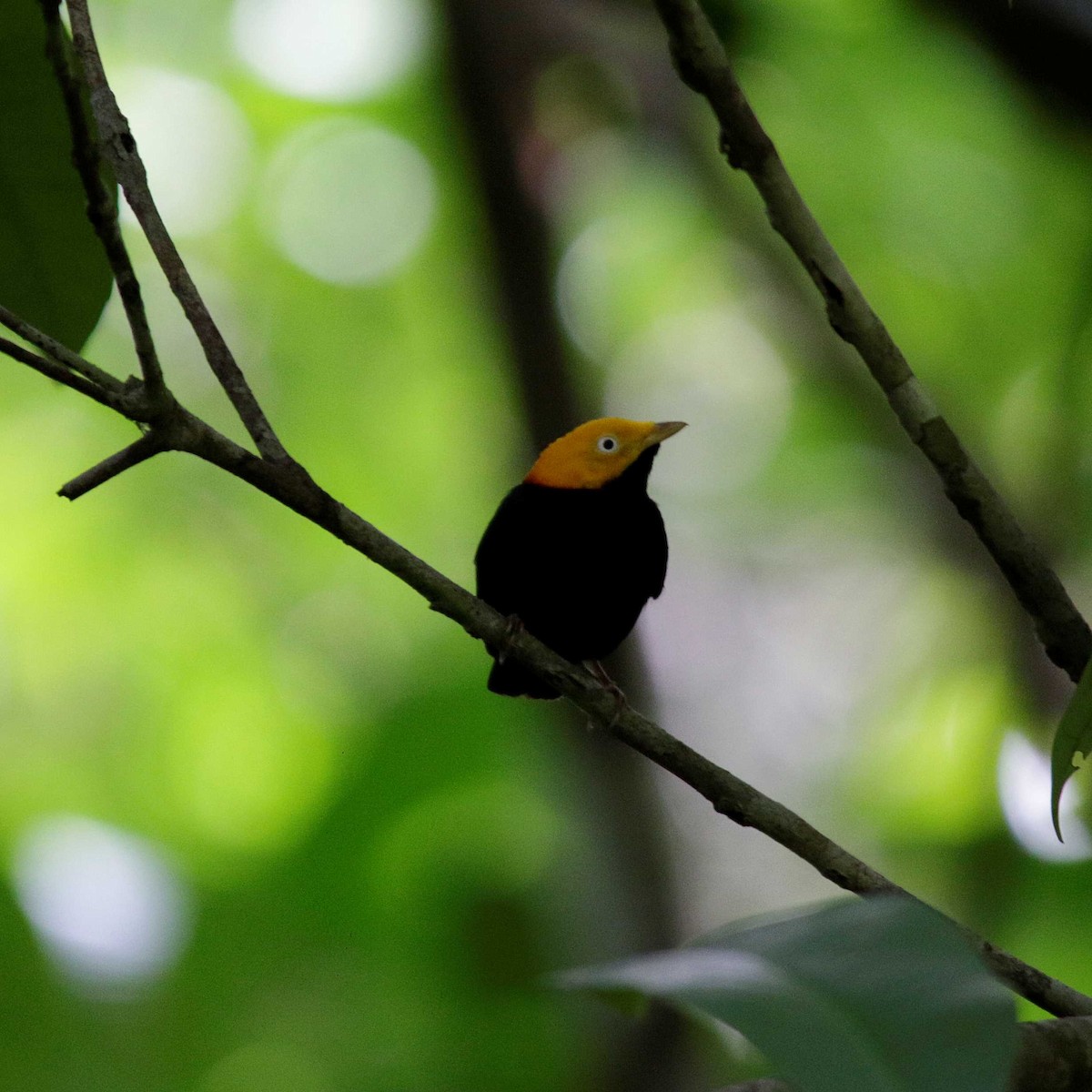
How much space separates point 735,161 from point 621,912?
11.3 feet

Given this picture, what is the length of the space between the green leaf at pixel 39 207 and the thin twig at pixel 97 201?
22.0 inches

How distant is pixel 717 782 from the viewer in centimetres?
187

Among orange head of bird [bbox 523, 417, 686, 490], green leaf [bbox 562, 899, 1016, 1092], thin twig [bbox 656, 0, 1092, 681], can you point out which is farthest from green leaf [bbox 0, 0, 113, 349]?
orange head of bird [bbox 523, 417, 686, 490]

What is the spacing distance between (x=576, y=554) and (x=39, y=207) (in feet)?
6.27

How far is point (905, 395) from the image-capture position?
1.97 meters

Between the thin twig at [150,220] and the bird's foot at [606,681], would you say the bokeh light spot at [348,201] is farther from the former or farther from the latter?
the thin twig at [150,220]

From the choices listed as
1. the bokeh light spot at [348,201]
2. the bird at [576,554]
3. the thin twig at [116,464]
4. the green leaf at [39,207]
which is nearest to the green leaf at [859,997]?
the thin twig at [116,464]

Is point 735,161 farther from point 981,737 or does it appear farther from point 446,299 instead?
point 446,299

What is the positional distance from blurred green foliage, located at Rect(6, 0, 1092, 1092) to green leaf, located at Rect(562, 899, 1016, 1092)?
2652 millimetres

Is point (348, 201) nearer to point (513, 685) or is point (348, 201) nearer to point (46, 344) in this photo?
point (513, 685)

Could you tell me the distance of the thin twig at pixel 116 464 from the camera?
1.60 meters

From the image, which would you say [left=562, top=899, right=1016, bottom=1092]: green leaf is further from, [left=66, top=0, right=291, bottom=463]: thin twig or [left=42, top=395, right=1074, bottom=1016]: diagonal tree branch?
[left=66, top=0, right=291, bottom=463]: thin twig

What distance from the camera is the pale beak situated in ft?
13.1

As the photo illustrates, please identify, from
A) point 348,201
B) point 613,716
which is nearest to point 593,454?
point 613,716
